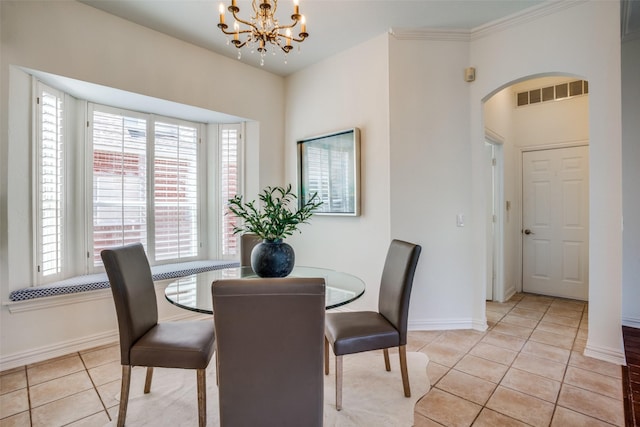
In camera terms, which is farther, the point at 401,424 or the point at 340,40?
the point at 340,40

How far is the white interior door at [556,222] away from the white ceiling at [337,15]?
2228 millimetres

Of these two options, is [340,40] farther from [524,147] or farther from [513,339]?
[513,339]

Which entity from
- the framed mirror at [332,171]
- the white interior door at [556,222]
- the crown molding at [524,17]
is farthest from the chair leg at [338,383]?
the white interior door at [556,222]

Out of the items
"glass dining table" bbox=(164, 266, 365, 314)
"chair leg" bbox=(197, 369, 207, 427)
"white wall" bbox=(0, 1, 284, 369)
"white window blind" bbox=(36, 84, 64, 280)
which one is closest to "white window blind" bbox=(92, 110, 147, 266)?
"white window blind" bbox=(36, 84, 64, 280)

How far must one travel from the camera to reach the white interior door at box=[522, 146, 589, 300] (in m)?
3.99

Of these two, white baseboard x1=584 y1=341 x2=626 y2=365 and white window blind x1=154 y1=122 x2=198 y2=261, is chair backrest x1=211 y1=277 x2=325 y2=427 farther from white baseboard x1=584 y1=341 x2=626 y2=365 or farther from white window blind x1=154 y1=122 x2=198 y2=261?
white window blind x1=154 y1=122 x2=198 y2=261

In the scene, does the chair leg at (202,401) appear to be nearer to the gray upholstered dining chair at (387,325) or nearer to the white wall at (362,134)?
the gray upholstered dining chair at (387,325)

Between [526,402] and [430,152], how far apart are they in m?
2.12

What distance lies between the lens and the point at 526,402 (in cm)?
196

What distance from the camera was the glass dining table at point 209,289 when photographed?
180 cm

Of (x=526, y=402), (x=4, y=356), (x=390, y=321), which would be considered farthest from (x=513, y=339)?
(x=4, y=356)

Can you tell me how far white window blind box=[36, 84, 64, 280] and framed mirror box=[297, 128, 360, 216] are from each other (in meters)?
2.33

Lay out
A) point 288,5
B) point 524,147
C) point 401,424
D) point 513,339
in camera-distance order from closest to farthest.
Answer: point 401,424, point 288,5, point 513,339, point 524,147

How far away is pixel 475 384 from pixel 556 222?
3.03 meters
